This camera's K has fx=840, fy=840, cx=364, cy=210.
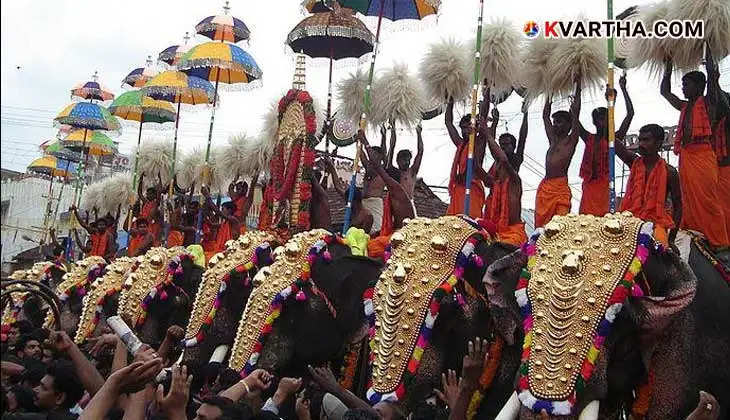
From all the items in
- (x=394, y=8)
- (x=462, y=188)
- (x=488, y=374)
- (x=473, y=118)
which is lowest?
(x=488, y=374)

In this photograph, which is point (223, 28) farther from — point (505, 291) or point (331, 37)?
point (505, 291)

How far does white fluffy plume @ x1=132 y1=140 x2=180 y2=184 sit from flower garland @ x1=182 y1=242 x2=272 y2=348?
7.67 metres

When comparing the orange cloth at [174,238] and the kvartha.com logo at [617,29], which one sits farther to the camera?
the orange cloth at [174,238]

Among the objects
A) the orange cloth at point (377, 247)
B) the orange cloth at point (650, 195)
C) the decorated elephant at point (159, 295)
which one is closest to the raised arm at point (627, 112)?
the orange cloth at point (650, 195)

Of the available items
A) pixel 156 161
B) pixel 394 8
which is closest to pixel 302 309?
pixel 394 8

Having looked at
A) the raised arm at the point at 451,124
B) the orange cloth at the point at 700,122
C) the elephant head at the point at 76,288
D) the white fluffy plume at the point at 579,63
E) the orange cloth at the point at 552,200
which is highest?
the white fluffy plume at the point at 579,63

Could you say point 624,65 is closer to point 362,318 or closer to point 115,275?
point 362,318

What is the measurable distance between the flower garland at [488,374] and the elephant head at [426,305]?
0.81 ft

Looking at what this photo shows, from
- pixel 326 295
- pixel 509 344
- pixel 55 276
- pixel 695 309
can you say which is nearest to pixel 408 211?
pixel 326 295

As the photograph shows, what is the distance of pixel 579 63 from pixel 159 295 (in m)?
4.61

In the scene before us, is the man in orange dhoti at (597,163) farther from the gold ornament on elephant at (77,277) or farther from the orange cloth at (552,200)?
the gold ornament on elephant at (77,277)

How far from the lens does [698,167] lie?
5652 millimetres

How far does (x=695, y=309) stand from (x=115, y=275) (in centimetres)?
673

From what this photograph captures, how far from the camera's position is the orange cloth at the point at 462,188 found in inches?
287
